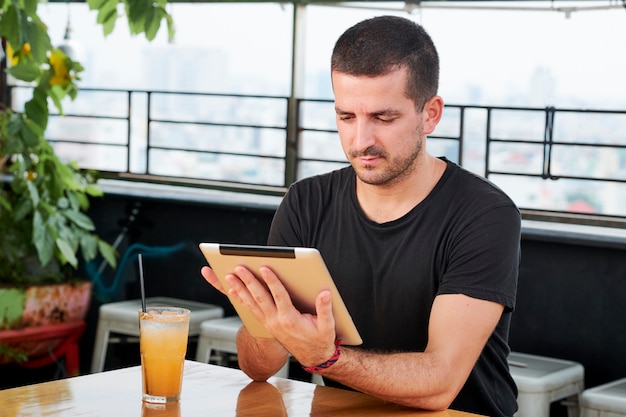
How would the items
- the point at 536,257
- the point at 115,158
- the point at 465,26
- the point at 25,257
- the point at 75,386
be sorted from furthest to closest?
the point at 115,158, the point at 25,257, the point at 465,26, the point at 536,257, the point at 75,386

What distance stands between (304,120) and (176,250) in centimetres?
80

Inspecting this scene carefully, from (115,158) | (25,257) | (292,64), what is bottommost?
(25,257)

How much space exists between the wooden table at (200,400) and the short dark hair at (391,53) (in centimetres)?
62

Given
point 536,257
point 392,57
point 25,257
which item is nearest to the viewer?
point 392,57

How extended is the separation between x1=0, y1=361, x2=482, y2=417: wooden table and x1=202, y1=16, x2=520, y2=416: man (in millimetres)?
39

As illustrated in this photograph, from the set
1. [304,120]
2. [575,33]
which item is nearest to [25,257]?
[304,120]

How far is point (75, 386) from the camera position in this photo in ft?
6.17

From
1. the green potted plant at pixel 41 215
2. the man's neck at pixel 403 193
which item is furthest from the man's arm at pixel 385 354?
the green potted plant at pixel 41 215

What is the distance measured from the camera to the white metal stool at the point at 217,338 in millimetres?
3719

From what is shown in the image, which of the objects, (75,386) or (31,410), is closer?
(31,410)

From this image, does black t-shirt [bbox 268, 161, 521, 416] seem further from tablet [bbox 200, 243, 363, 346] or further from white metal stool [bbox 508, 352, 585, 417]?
white metal stool [bbox 508, 352, 585, 417]

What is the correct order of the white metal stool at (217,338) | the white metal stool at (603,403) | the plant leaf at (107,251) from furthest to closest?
1. the plant leaf at (107,251)
2. the white metal stool at (217,338)
3. the white metal stool at (603,403)

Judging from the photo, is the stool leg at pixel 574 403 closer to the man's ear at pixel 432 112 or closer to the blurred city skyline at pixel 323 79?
the blurred city skyline at pixel 323 79

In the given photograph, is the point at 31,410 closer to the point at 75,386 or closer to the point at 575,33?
the point at 75,386
